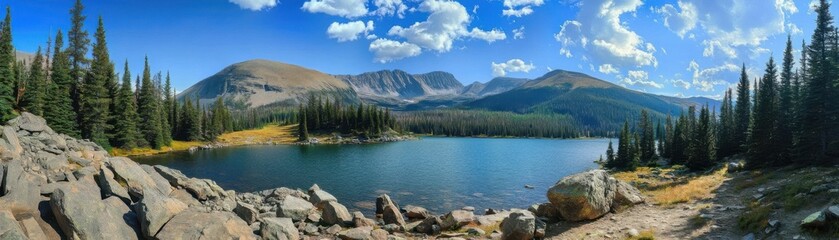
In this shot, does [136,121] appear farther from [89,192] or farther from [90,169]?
[89,192]

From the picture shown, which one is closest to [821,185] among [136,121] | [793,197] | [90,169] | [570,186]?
[793,197]

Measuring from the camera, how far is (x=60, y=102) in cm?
7325

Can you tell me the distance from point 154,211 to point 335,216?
1341cm

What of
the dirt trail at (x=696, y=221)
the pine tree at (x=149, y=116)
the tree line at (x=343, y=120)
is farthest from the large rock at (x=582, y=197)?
the tree line at (x=343, y=120)

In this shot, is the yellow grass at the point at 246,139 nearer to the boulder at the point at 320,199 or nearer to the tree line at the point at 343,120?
the tree line at the point at 343,120

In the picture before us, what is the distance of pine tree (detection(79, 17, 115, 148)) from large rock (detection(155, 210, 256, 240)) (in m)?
78.1

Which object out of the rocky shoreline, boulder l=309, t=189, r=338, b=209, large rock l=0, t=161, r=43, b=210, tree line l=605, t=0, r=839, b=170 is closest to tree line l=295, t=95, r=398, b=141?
tree line l=605, t=0, r=839, b=170

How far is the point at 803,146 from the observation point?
4272 cm

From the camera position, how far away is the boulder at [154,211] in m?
17.4

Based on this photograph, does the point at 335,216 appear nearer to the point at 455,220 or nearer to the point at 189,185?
the point at 455,220

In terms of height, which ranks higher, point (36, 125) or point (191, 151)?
point (36, 125)

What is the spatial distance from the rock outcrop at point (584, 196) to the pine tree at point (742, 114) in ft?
199

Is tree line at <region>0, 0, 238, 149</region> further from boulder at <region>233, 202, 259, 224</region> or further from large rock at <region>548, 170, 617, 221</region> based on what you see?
large rock at <region>548, 170, 617, 221</region>

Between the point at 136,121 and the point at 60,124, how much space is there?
24.3 metres
